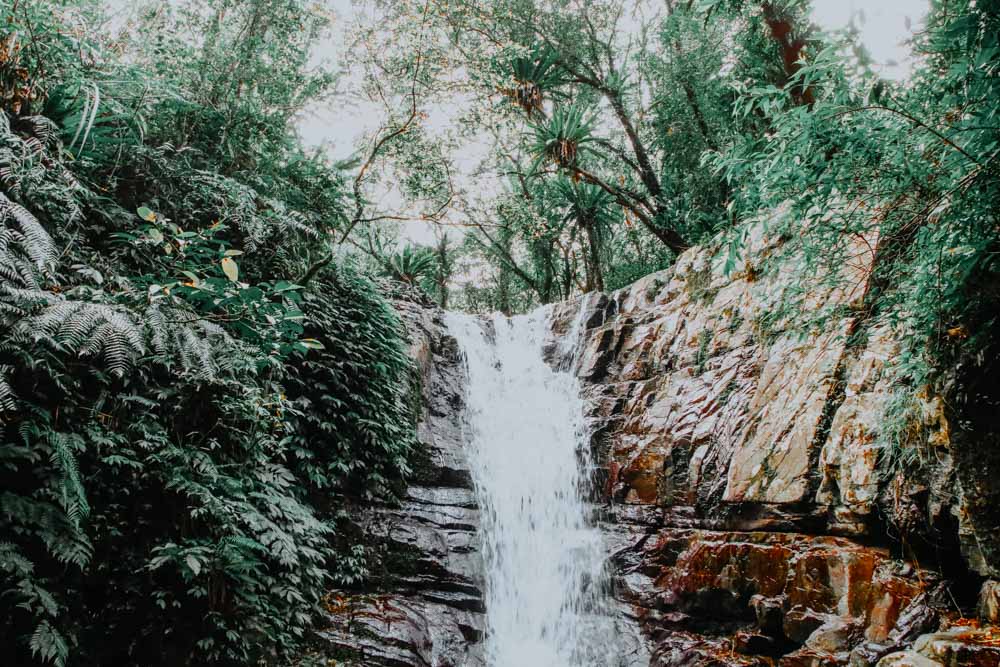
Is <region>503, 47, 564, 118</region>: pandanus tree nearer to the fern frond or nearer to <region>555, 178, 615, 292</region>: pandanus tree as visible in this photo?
<region>555, 178, 615, 292</region>: pandanus tree

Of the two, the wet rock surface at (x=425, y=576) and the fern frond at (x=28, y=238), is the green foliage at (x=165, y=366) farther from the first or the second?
the wet rock surface at (x=425, y=576)

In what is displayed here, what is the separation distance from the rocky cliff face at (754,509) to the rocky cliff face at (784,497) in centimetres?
2

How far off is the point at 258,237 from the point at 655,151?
1057 centimetres

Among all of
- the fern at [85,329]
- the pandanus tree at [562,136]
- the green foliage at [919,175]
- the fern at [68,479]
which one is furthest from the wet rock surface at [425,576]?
the pandanus tree at [562,136]

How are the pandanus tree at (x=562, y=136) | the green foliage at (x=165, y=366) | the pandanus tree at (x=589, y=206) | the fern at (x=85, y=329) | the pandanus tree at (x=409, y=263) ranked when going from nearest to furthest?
Result: the fern at (x=85, y=329) → the green foliage at (x=165, y=366) → the pandanus tree at (x=562, y=136) → the pandanus tree at (x=589, y=206) → the pandanus tree at (x=409, y=263)

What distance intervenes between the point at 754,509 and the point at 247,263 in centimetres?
594

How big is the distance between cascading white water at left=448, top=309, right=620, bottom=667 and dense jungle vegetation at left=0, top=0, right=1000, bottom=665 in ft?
5.18

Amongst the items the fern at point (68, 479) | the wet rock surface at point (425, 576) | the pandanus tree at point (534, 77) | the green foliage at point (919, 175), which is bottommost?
the wet rock surface at point (425, 576)

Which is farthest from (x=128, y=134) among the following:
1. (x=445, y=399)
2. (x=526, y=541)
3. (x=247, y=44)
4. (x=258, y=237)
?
(x=526, y=541)

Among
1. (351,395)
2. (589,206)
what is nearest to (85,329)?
(351,395)

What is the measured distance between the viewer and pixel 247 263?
5.78 m

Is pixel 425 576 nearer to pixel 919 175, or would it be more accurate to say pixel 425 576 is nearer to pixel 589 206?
pixel 919 175

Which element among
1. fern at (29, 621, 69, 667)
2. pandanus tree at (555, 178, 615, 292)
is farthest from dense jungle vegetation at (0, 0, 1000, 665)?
pandanus tree at (555, 178, 615, 292)

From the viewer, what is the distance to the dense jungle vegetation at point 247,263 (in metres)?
2.81
